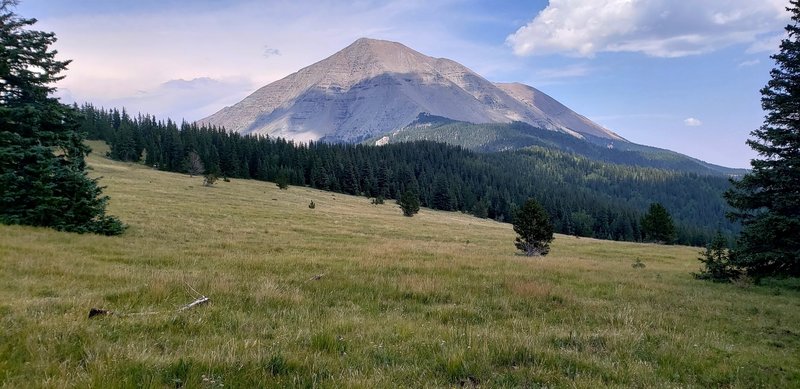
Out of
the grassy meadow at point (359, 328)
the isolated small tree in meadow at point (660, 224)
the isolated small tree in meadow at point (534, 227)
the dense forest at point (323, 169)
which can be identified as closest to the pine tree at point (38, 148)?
the grassy meadow at point (359, 328)

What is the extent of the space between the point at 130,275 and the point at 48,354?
6.87 metres

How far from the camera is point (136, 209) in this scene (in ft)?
118

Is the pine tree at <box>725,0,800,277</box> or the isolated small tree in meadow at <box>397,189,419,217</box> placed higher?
the pine tree at <box>725,0,800,277</box>

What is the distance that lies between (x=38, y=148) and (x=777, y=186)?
114 feet

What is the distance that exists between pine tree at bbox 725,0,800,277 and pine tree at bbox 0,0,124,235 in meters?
31.6

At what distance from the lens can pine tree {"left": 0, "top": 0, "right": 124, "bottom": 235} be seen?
20.2m

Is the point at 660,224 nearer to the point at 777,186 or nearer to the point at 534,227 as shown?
the point at 534,227

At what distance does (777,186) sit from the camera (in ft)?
62.5

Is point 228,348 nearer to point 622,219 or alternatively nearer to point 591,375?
point 591,375

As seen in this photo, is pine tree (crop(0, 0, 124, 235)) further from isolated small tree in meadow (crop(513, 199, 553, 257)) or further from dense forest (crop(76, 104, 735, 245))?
dense forest (crop(76, 104, 735, 245))

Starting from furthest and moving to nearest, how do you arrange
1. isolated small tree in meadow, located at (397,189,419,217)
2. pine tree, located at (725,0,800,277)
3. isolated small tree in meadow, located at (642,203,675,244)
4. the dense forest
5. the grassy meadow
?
the dense forest
isolated small tree in meadow, located at (397,189,419,217)
isolated small tree in meadow, located at (642,203,675,244)
pine tree, located at (725,0,800,277)
the grassy meadow

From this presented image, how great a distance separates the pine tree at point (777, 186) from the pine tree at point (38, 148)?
104ft

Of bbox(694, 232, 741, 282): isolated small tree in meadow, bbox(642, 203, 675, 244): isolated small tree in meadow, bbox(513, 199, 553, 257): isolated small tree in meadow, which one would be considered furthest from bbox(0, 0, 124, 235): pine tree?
bbox(642, 203, 675, 244): isolated small tree in meadow

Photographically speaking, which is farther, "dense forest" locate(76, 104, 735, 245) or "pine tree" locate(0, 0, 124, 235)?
"dense forest" locate(76, 104, 735, 245)
